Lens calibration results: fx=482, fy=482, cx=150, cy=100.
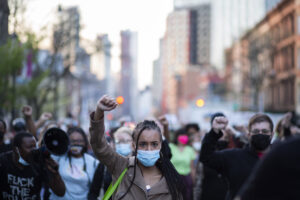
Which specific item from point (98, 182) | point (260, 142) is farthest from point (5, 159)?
point (260, 142)

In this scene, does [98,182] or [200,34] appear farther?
[200,34]

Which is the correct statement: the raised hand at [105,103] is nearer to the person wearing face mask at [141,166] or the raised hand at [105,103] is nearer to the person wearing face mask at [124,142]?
the person wearing face mask at [141,166]

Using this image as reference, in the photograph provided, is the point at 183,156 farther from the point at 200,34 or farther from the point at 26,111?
the point at 200,34

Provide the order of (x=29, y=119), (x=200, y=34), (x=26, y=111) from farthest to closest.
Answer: (x=200, y=34), (x=29, y=119), (x=26, y=111)

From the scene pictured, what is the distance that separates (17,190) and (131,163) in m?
1.86

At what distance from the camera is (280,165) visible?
6.74 feet

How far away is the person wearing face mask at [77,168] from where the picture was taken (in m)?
5.82

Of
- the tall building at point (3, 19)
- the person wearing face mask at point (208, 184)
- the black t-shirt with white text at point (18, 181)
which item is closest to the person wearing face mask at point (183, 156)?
the person wearing face mask at point (208, 184)

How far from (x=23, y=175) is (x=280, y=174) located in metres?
3.90

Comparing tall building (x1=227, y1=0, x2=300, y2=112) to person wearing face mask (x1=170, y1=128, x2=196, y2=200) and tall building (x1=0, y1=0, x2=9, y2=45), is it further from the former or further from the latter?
person wearing face mask (x1=170, y1=128, x2=196, y2=200)

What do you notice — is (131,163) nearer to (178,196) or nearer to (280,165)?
(178,196)

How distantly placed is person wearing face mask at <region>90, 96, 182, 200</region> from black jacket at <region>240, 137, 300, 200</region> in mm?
1814

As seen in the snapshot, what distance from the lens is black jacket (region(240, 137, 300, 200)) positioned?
2.05m

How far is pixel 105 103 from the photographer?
11.9ft
